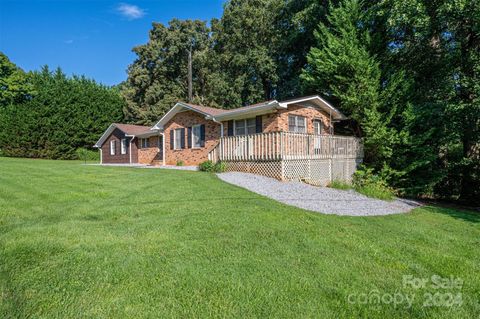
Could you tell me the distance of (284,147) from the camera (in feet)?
36.7

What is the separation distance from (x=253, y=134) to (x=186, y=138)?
641cm

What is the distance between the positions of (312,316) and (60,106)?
31150mm

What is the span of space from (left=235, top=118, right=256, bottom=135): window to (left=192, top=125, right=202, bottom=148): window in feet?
9.07

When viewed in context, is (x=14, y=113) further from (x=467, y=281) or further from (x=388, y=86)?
(x=467, y=281)

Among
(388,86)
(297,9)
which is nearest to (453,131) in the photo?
(388,86)

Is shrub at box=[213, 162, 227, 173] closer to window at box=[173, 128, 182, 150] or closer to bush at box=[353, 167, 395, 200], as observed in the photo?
window at box=[173, 128, 182, 150]

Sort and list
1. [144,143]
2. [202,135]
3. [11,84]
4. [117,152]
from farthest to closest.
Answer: [11,84] → [117,152] → [144,143] → [202,135]

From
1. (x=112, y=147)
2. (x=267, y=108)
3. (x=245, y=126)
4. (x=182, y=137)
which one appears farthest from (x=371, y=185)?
(x=112, y=147)

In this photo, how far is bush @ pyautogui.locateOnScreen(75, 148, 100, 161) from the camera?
27641mm

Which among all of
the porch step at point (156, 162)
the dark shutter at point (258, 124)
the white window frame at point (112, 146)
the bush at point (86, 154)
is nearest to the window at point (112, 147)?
the white window frame at point (112, 146)

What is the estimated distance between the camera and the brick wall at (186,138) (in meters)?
15.7

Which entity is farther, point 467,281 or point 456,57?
point 456,57

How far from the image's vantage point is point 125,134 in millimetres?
23172

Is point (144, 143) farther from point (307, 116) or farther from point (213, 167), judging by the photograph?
point (307, 116)
